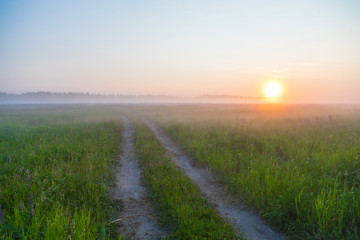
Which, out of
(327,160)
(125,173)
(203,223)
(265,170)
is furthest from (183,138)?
(203,223)

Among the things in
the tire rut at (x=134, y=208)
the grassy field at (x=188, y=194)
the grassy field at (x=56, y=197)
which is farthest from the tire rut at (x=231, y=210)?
the grassy field at (x=56, y=197)

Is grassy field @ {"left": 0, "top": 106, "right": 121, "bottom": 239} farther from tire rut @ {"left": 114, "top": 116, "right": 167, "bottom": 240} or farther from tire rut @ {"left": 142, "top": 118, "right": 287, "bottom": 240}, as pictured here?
tire rut @ {"left": 142, "top": 118, "right": 287, "bottom": 240}

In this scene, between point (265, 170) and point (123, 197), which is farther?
point (265, 170)

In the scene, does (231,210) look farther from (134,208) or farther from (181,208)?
(134,208)

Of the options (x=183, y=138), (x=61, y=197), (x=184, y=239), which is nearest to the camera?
(x=184, y=239)

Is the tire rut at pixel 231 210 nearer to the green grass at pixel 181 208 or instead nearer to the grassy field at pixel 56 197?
the green grass at pixel 181 208

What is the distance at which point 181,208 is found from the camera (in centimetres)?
438

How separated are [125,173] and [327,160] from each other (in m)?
7.99

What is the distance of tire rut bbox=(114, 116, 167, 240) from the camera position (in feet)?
12.6

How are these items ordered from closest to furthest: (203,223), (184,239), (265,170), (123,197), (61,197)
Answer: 1. (184,239)
2. (203,223)
3. (61,197)
4. (123,197)
5. (265,170)

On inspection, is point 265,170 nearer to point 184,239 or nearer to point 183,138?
point 184,239

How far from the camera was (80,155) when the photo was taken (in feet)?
26.9

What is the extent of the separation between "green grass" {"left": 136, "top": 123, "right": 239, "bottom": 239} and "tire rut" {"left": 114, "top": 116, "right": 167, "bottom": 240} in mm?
272

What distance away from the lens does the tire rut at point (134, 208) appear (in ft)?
12.6
